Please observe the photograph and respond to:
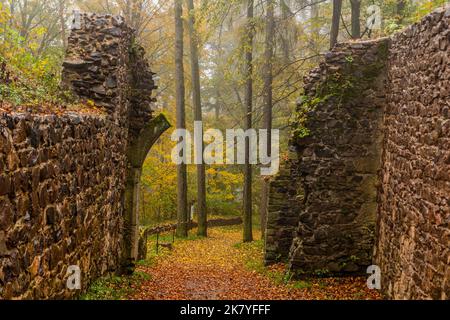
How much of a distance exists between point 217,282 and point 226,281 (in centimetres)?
25

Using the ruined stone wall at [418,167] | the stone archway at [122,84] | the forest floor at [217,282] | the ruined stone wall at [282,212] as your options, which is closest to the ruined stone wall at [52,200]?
the stone archway at [122,84]

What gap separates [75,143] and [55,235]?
1.36 metres

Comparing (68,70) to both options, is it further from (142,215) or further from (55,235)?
(142,215)

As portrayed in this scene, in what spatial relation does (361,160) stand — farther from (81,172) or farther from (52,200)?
(52,200)

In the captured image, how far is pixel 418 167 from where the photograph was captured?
6.63 meters

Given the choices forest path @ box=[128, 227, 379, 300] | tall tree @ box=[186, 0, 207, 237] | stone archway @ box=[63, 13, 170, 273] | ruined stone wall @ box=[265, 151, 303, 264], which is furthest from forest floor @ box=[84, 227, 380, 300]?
tall tree @ box=[186, 0, 207, 237]

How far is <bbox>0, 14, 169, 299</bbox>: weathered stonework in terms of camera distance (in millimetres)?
4156

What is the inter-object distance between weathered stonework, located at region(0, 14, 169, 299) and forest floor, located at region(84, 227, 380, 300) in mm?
621

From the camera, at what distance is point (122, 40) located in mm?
9367

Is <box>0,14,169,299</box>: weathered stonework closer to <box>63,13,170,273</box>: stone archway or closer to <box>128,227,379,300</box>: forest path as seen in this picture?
<box>63,13,170,273</box>: stone archway

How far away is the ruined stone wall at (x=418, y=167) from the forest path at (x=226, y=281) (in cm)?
107

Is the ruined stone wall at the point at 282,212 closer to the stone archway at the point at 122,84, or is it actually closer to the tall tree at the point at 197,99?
the stone archway at the point at 122,84

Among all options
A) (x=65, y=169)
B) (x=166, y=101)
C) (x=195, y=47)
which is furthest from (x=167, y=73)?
(x=65, y=169)

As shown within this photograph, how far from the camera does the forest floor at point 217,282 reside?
8.78 metres
